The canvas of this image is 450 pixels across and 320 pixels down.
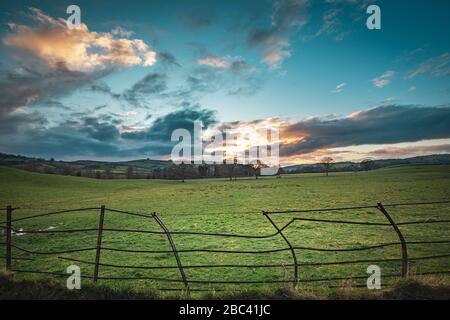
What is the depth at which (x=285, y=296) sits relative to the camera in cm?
578

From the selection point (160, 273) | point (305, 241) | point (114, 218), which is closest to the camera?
point (160, 273)

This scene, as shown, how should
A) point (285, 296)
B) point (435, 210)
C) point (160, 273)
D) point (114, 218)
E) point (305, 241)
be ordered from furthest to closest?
point (114, 218) < point (435, 210) < point (305, 241) < point (160, 273) < point (285, 296)

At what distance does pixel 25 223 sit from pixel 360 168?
498ft

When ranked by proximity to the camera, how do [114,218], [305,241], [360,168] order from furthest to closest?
[360,168] < [114,218] < [305,241]
